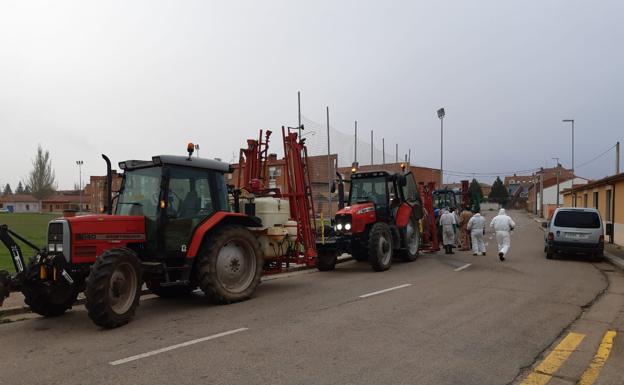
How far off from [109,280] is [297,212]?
464 cm

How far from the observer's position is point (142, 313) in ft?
24.7

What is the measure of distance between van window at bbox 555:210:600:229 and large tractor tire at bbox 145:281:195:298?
485 inches

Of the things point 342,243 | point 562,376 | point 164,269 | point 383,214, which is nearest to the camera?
point 562,376

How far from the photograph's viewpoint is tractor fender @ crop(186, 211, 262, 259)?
7628 mm

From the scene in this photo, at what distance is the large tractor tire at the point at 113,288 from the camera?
20.2 feet

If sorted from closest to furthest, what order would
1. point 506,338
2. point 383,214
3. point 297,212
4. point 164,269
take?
1. point 506,338
2. point 164,269
3. point 297,212
4. point 383,214

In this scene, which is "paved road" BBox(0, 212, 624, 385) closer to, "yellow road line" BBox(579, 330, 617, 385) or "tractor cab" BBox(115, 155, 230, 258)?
"yellow road line" BBox(579, 330, 617, 385)

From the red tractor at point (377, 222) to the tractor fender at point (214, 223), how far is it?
350 cm

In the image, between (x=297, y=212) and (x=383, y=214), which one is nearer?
(x=297, y=212)

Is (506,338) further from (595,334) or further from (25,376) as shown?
(25,376)

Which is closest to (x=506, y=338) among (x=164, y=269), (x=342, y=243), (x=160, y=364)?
(x=160, y=364)

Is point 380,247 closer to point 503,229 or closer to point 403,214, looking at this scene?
point 403,214

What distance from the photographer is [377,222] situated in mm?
13125

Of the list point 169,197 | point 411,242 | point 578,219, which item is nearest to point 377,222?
point 411,242
